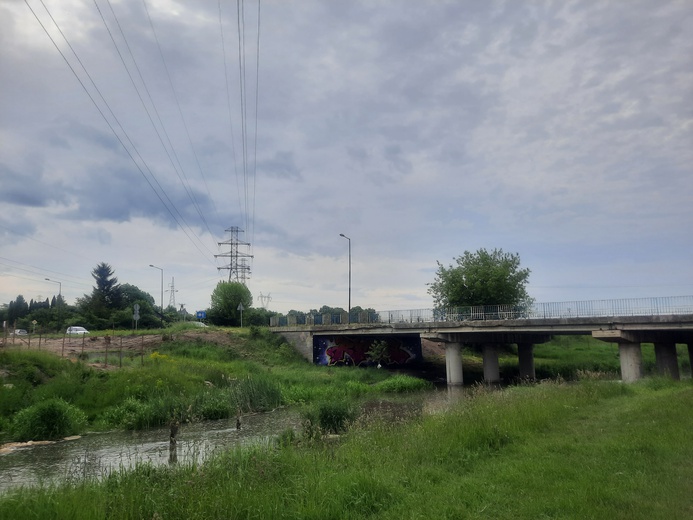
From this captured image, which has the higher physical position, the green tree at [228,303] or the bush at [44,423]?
the green tree at [228,303]

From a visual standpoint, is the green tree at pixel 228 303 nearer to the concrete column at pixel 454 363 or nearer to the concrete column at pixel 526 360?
the concrete column at pixel 454 363

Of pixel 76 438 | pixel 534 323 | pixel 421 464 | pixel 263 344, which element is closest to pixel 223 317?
pixel 263 344

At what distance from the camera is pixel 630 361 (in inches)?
1325

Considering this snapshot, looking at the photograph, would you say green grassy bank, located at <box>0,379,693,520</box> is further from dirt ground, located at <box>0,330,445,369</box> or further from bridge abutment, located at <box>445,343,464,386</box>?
bridge abutment, located at <box>445,343,464,386</box>

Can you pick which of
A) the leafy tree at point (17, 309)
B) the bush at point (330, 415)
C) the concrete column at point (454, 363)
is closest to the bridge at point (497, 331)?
the concrete column at point (454, 363)

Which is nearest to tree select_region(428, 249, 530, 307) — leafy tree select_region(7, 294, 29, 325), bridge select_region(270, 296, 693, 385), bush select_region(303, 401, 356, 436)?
bridge select_region(270, 296, 693, 385)

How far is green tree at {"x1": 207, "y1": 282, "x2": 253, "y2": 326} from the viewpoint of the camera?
248 ft

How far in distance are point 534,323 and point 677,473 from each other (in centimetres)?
3157

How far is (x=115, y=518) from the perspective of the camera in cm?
785

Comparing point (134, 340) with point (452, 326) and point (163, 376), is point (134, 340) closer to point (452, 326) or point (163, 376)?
point (163, 376)

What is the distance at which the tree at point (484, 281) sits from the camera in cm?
6234

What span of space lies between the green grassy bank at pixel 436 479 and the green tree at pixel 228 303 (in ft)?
210

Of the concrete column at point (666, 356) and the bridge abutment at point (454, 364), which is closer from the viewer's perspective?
the concrete column at point (666, 356)

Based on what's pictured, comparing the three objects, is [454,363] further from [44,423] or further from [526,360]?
[44,423]
